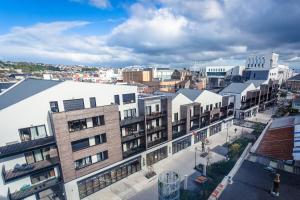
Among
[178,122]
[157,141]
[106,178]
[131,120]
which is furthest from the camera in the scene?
[178,122]

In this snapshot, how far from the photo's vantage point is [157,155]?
3278cm

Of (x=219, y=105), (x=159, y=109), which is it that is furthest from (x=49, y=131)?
(x=219, y=105)

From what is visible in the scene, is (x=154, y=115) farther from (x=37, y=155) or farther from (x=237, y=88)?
(x=237, y=88)

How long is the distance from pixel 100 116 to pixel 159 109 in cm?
1282

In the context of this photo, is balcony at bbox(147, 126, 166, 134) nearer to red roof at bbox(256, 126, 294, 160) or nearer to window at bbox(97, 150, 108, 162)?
window at bbox(97, 150, 108, 162)

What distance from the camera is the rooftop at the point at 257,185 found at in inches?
395

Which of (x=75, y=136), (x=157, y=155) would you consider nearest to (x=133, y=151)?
(x=157, y=155)

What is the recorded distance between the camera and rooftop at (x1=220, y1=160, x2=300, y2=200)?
10039mm

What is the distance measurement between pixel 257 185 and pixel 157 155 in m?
23.2

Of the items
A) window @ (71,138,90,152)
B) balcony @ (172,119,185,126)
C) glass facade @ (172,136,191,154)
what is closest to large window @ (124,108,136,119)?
window @ (71,138,90,152)

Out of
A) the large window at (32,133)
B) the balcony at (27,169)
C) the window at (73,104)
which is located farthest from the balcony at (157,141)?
the large window at (32,133)

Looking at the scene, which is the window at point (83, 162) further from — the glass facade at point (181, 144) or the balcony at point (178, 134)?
the glass facade at point (181, 144)

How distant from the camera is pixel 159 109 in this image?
107ft

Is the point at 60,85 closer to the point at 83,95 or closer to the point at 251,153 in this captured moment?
the point at 83,95
